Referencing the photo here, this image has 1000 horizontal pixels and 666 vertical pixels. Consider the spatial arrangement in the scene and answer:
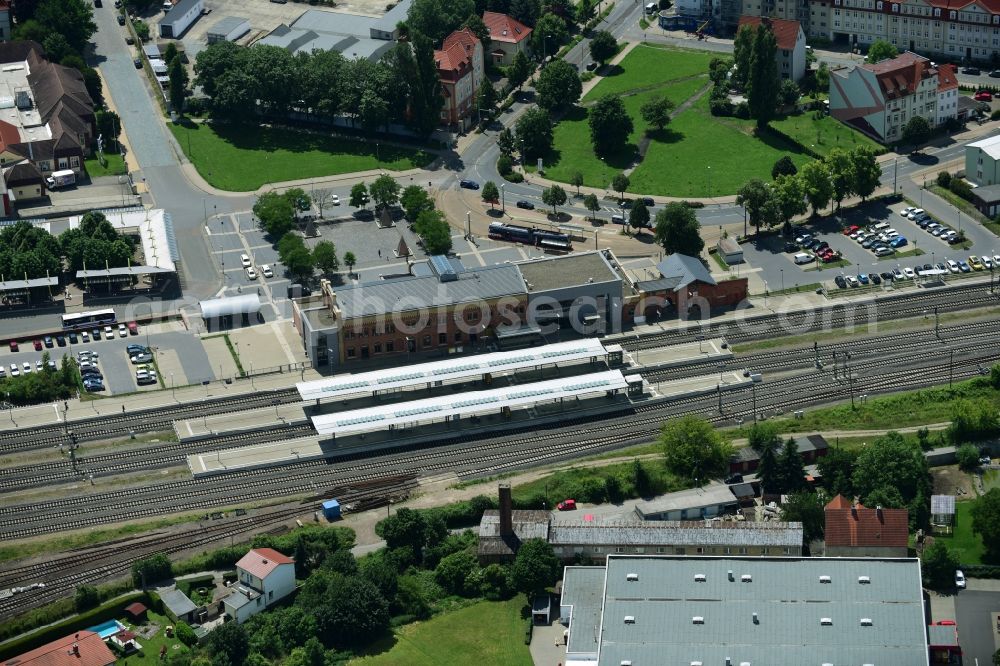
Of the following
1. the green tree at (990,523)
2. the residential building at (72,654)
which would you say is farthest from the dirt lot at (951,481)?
the residential building at (72,654)

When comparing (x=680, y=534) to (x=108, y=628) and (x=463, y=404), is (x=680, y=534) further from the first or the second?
(x=108, y=628)

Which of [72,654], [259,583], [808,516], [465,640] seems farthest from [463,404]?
[72,654]

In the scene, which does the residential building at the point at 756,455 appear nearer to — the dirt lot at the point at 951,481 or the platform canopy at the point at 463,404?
the dirt lot at the point at 951,481

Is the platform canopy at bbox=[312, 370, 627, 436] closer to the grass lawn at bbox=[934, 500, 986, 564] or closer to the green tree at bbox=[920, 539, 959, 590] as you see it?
the grass lawn at bbox=[934, 500, 986, 564]

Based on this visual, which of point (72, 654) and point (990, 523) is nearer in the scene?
point (72, 654)

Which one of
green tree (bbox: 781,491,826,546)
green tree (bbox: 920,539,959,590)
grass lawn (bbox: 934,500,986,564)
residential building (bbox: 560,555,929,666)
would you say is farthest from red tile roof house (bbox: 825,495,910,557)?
residential building (bbox: 560,555,929,666)

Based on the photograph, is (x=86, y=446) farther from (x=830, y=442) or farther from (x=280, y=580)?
(x=830, y=442)
